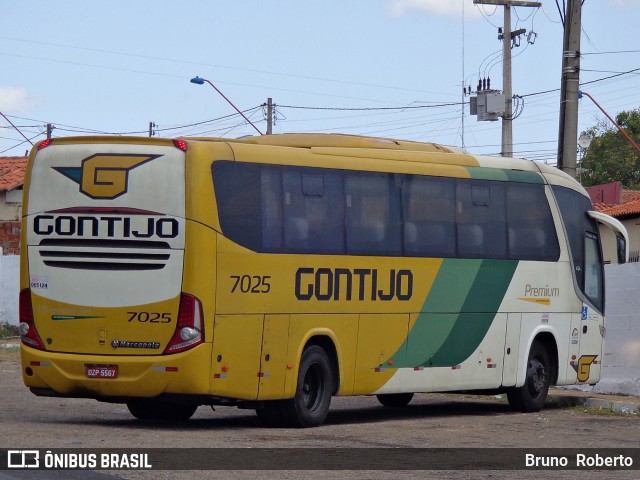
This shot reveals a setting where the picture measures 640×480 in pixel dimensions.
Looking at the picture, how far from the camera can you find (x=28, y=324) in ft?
46.3

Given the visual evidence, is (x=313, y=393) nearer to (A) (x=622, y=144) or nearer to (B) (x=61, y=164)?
(B) (x=61, y=164)

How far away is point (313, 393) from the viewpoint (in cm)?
1502

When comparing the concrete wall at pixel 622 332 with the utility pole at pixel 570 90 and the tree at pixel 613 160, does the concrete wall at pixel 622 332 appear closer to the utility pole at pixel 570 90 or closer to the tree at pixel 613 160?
the utility pole at pixel 570 90

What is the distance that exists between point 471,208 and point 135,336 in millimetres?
5467

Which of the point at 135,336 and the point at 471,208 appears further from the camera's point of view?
the point at 471,208

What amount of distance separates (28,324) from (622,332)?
34.8 ft

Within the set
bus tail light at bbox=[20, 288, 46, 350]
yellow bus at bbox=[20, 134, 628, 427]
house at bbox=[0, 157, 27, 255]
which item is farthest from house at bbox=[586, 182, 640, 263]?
bus tail light at bbox=[20, 288, 46, 350]

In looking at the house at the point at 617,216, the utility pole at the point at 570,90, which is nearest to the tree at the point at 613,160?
the house at the point at 617,216

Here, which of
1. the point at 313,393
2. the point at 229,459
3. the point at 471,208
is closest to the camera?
the point at 229,459

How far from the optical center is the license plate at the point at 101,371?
44.5 ft

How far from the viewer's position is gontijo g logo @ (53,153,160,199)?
540 inches

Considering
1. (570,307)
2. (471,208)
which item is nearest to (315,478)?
(471,208)

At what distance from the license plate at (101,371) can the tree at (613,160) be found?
61349 mm

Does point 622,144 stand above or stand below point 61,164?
above
